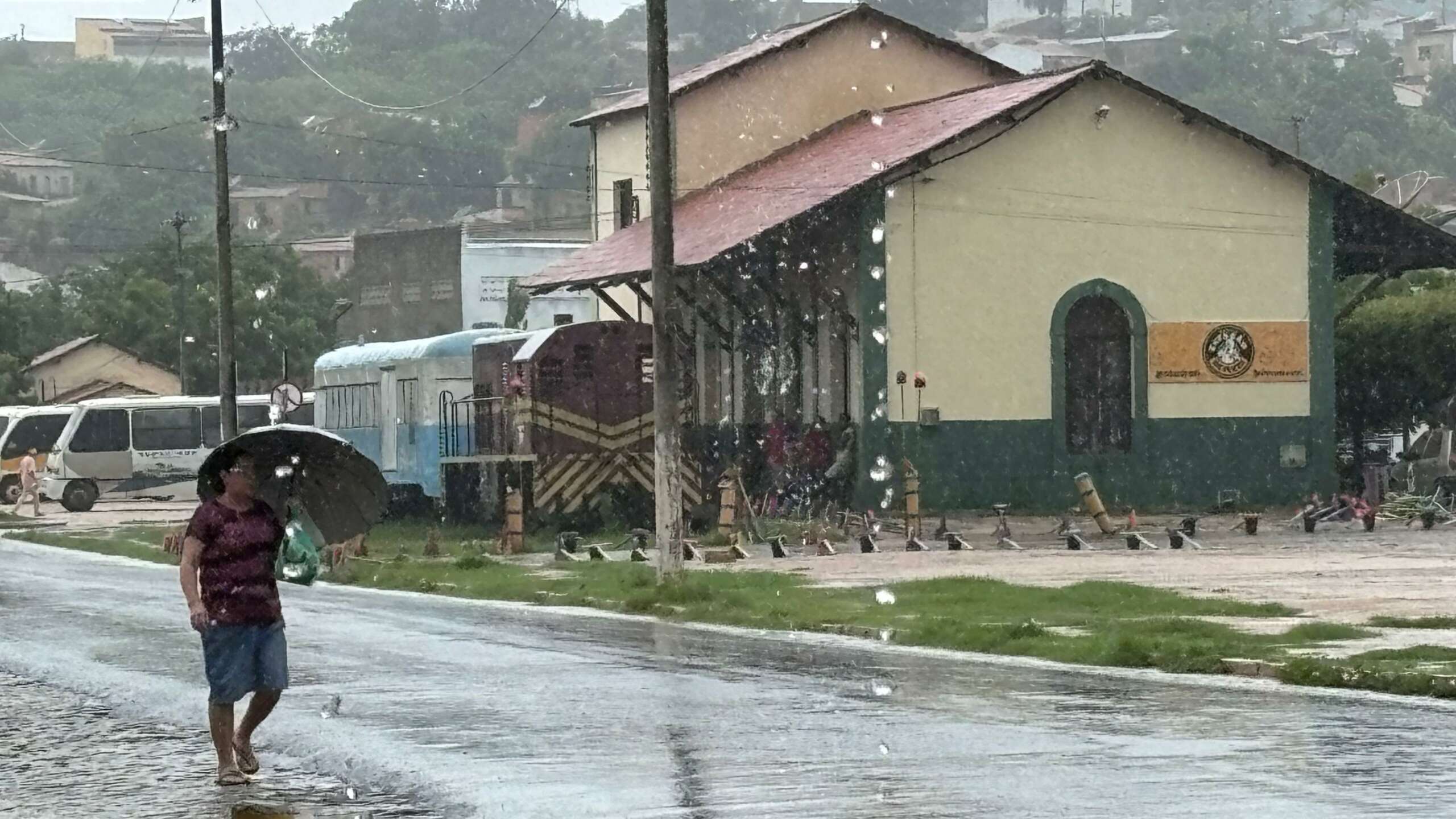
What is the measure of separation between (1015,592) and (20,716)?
1088 cm

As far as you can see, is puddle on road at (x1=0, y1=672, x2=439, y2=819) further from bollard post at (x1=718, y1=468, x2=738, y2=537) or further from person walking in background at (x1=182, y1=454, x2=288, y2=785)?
bollard post at (x1=718, y1=468, x2=738, y2=537)

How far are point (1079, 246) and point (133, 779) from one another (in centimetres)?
2919

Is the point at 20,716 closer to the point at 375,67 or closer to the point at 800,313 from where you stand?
the point at 800,313

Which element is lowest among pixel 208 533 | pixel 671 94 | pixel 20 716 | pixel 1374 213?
pixel 20 716

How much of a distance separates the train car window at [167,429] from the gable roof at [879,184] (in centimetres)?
1951

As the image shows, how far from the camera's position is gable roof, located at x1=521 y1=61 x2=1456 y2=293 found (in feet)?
127

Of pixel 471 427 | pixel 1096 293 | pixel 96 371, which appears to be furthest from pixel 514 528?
pixel 96 371

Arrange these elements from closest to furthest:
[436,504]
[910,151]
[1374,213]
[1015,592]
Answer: [1015,592] → [910,151] → [1374,213] → [436,504]

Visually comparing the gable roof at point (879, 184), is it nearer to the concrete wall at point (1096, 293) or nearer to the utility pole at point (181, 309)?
the concrete wall at point (1096, 293)

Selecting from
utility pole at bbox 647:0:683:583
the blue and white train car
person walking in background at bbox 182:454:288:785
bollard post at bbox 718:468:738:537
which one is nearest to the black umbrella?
person walking in background at bbox 182:454:288:785

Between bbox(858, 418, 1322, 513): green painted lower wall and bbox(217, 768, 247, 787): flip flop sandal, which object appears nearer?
bbox(217, 768, 247, 787): flip flop sandal

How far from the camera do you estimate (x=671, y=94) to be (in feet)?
155

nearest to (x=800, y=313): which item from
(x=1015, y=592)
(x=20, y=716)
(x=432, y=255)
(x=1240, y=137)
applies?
(x=1240, y=137)

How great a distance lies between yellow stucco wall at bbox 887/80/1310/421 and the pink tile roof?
0.87 meters
